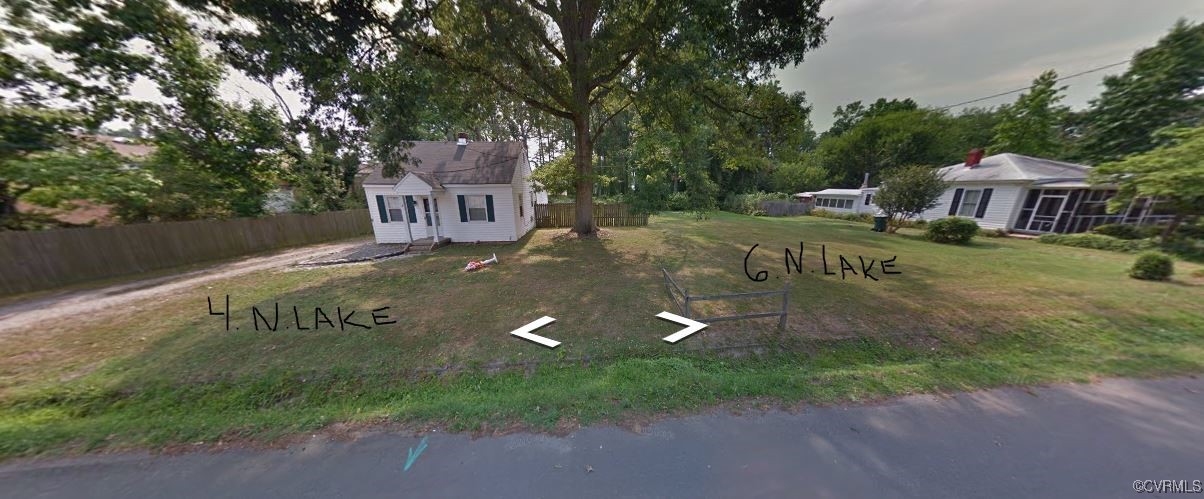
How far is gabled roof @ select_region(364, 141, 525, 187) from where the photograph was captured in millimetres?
12727

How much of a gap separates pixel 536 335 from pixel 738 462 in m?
3.29

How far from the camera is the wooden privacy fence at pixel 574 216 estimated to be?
1723cm

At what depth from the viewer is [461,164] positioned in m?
13.6

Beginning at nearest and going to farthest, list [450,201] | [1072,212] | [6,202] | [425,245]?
[6,202], [425,245], [450,201], [1072,212]

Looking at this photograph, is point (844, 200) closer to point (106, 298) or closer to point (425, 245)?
point (425, 245)

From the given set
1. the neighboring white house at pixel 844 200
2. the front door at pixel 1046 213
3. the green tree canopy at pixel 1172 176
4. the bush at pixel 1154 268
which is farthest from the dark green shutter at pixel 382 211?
the neighboring white house at pixel 844 200

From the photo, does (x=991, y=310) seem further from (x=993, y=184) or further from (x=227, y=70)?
(x=227, y=70)

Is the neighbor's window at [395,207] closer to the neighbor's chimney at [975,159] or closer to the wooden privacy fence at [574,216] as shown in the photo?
the wooden privacy fence at [574,216]

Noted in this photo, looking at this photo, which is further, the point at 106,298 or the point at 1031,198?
the point at 1031,198

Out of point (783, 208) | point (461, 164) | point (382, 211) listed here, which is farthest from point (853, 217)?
point (382, 211)

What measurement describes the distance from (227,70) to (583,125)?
14.0 metres

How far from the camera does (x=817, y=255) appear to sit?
10297 mm

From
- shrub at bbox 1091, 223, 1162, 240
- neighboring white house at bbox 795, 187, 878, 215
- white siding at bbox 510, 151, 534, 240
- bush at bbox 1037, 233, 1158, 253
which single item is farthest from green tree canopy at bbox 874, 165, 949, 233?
white siding at bbox 510, 151, 534, 240

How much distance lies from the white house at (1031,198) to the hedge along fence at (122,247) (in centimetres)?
3292
